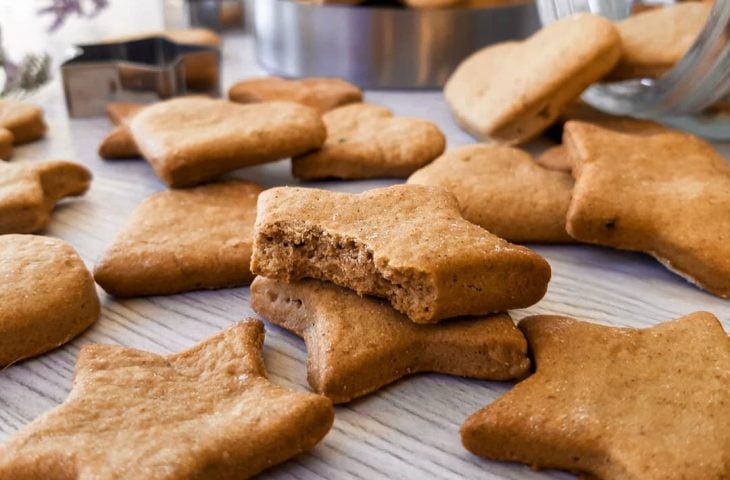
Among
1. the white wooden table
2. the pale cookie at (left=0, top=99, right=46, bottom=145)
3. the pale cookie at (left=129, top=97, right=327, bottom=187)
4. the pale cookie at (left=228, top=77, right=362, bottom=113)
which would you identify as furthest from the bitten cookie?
the pale cookie at (left=228, top=77, right=362, bottom=113)

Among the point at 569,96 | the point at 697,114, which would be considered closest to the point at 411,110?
the point at 569,96

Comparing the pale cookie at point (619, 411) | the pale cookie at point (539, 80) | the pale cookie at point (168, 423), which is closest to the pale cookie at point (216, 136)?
the pale cookie at point (539, 80)

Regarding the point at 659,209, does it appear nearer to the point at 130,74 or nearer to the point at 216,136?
the point at 216,136

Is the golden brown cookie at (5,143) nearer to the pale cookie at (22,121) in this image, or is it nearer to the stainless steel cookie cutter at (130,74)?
the pale cookie at (22,121)

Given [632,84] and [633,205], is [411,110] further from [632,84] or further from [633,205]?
[633,205]

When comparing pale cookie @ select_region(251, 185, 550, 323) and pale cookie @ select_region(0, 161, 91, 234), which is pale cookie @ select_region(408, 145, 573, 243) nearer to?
A: pale cookie @ select_region(251, 185, 550, 323)

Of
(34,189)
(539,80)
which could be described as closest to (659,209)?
(539,80)
